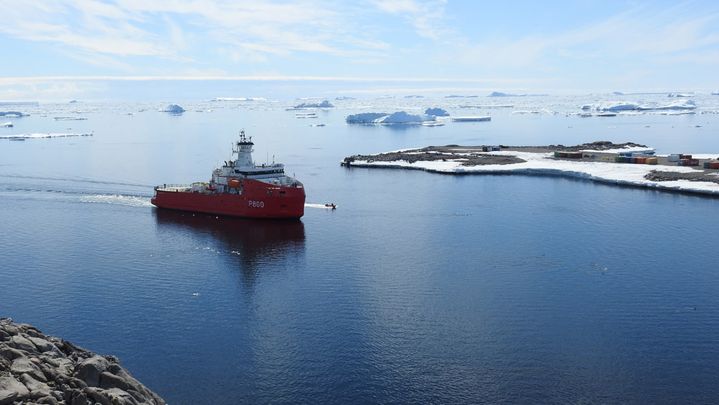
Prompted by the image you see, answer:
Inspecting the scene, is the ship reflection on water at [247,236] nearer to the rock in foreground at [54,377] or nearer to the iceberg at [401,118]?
the rock in foreground at [54,377]

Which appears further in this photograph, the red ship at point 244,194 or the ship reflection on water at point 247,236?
the red ship at point 244,194

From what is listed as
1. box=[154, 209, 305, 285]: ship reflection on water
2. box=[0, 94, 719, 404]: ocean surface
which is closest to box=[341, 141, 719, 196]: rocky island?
box=[0, 94, 719, 404]: ocean surface

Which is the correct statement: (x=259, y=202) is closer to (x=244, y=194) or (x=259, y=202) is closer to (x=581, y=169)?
(x=244, y=194)

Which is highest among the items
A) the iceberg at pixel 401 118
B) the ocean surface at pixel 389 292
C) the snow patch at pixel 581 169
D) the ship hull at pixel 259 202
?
the iceberg at pixel 401 118

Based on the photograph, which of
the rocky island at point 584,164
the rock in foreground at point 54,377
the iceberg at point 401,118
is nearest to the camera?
the rock in foreground at point 54,377

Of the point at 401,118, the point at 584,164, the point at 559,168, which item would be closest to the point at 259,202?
the point at 559,168

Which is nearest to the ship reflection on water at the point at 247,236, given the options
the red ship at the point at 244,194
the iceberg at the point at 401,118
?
the red ship at the point at 244,194

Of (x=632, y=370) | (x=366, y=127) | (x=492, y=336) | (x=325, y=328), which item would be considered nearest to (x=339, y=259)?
(x=325, y=328)

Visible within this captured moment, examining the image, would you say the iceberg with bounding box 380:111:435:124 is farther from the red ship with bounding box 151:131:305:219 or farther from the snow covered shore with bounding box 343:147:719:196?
the red ship with bounding box 151:131:305:219
